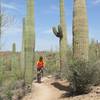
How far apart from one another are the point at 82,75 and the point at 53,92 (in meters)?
3.29

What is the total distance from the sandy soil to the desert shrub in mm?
470

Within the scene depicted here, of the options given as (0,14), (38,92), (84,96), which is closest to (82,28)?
(84,96)

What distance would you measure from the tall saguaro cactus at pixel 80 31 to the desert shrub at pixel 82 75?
435 millimetres

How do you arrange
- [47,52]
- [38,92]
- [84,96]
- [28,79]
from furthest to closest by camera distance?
[47,52]
[28,79]
[38,92]
[84,96]

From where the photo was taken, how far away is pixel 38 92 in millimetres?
22344

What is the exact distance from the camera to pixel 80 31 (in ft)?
61.5

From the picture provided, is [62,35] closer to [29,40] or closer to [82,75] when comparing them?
[29,40]

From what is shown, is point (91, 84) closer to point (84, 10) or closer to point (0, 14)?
point (84, 10)

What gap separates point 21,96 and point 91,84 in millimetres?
5674

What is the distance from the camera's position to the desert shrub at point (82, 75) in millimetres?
18266

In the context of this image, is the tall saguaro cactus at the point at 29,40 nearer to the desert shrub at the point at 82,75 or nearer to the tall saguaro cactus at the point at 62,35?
the tall saguaro cactus at the point at 62,35

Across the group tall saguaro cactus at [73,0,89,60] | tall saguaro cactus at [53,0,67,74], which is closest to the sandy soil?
tall saguaro cactus at [73,0,89,60]

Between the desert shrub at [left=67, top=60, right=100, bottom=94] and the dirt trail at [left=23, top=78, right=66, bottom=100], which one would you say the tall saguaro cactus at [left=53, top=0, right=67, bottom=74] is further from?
the desert shrub at [left=67, top=60, right=100, bottom=94]

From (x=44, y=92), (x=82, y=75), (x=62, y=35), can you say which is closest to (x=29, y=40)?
(x=44, y=92)
